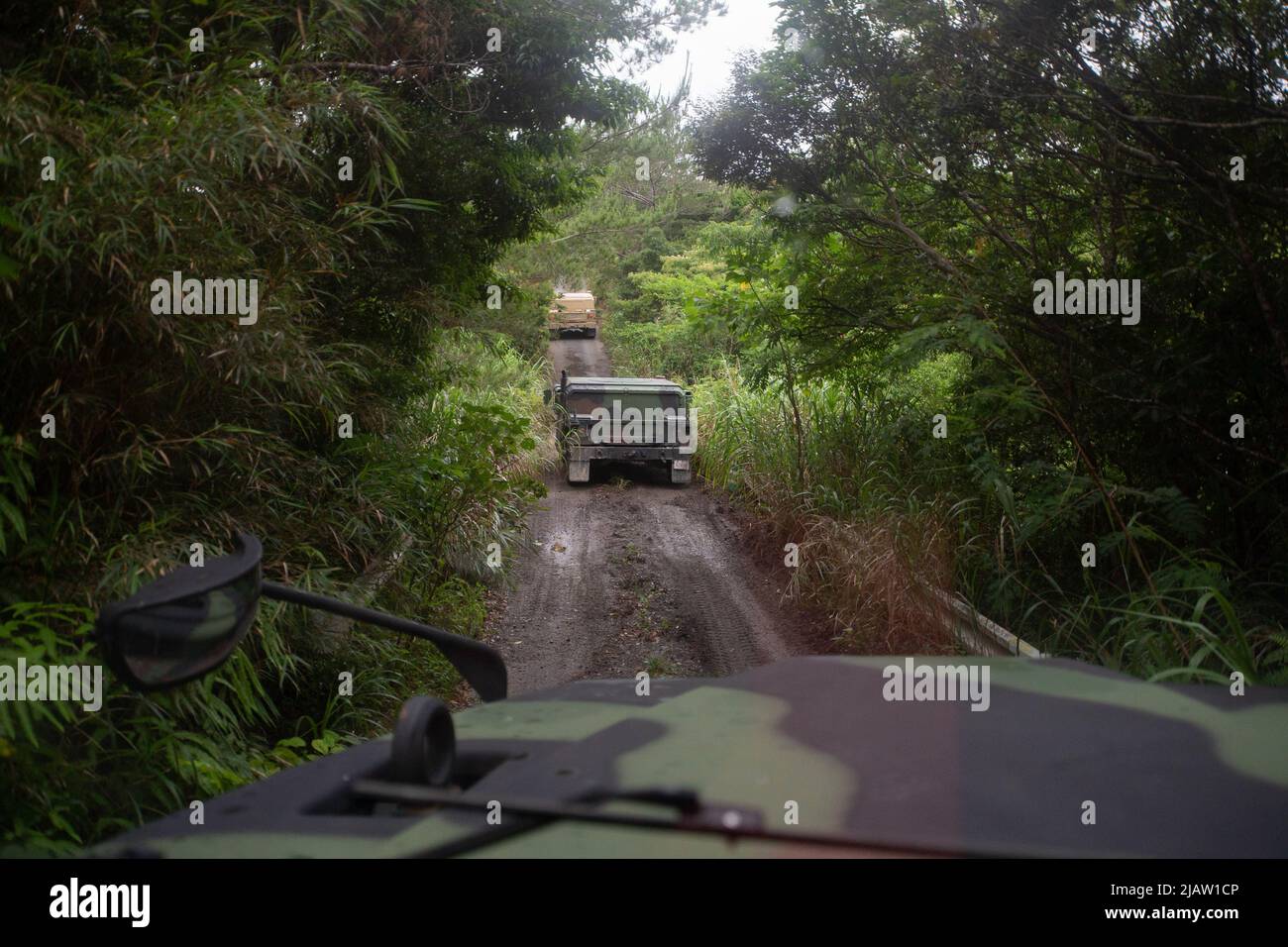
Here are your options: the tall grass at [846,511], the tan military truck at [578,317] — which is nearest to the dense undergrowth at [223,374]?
the tall grass at [846,511]

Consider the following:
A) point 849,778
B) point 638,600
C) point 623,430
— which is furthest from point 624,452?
point 849,778

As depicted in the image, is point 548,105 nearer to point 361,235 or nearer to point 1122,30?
point 361,235

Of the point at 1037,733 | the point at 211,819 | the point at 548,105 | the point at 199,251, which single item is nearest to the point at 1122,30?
the point at 548,105

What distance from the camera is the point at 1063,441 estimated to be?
7.36 m

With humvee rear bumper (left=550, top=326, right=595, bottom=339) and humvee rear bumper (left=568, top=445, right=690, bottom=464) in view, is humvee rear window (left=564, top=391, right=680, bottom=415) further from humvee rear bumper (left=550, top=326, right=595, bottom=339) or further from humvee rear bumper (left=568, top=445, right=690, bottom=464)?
humvee rear bumper (left=550, top=326, right=595, bottom=339)

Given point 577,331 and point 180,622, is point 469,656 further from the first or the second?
point 577,331

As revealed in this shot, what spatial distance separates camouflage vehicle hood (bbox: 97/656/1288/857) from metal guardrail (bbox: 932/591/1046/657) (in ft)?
13.3

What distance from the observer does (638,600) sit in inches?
369

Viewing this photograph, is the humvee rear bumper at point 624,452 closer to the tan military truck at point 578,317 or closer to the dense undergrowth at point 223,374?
the dense undergrowth at point 223,374

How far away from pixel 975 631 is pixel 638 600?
141 inches

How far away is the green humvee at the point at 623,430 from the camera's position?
15469 mm

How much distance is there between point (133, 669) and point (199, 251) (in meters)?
3.32

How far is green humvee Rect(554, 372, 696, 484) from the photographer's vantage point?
50.8 ft

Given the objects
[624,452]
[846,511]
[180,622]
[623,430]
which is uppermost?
[623,430]
